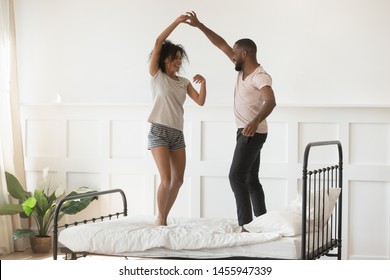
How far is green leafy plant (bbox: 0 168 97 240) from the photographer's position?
5234 mm

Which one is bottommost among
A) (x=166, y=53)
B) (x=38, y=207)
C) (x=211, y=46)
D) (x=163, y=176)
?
(x=38, y=207)

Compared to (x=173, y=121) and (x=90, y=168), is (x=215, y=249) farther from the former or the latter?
(x=90, y=168)

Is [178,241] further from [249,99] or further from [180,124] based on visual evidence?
[249,99]

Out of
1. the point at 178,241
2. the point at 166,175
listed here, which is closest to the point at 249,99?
the point at 166,175

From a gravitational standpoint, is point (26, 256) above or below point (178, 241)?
below

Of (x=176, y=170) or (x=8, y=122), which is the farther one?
(x=8, y=122)

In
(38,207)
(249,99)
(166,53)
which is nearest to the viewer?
(249,99)

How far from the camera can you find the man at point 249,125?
3.93 m

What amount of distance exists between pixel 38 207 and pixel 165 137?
5.40 feet

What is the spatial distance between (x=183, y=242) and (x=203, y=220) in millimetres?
597

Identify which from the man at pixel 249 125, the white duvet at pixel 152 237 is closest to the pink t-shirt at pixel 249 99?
the man at pixel 249 125

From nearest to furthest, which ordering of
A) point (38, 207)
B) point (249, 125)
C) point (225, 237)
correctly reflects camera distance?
point (225, 237) < point (249, 125) < point (38, 207)

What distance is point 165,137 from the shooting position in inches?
162

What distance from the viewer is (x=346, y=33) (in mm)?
5203
